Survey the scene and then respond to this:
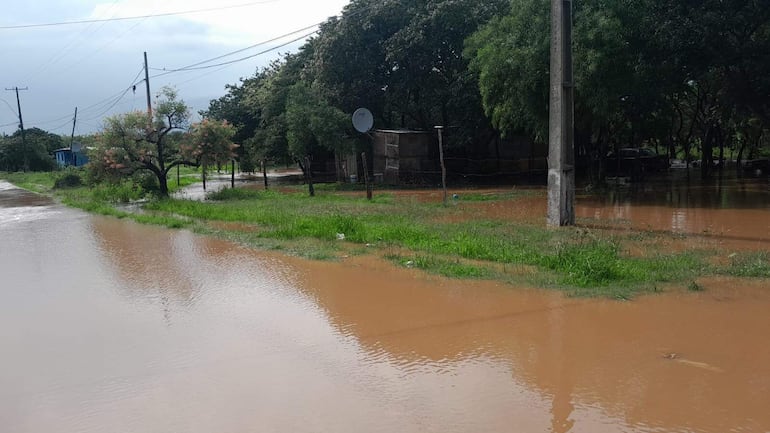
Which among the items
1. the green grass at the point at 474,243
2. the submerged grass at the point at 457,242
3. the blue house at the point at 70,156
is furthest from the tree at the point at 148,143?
the blue house at the point at 70,156

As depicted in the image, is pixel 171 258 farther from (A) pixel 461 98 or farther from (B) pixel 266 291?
(A) pixel 461 98

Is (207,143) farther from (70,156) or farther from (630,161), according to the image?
(70,156)

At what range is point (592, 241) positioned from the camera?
34.7 feet

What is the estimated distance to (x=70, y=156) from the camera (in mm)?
65875

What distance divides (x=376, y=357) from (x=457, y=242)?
514 centimetres

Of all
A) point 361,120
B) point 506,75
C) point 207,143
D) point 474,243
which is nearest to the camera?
point 474,243

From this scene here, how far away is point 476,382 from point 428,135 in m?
21.4

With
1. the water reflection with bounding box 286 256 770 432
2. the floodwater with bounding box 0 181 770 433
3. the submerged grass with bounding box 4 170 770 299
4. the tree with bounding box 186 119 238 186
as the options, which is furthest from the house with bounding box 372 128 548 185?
the water reflection with bounding box 286 256 770 432

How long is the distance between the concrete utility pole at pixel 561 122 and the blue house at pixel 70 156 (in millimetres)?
59219

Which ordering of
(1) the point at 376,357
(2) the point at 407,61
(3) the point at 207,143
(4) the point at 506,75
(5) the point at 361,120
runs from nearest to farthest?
(1) the point at 376,357, (4) the point at 506,75, (5) the point at 361,120, (3) the point at 207,143, (2) the point at 407,61

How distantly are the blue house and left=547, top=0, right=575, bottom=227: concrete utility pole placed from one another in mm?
59219

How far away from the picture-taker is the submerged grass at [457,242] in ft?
27.3

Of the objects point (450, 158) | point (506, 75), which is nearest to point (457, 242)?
point (506, 75)

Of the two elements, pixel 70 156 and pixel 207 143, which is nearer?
pixel 207 143
